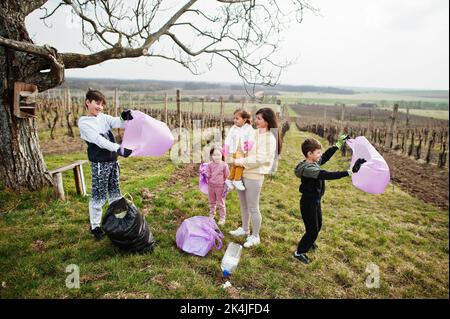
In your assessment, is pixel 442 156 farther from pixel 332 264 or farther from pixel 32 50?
pixel 32 50

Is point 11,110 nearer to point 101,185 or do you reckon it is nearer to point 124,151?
point 101,185

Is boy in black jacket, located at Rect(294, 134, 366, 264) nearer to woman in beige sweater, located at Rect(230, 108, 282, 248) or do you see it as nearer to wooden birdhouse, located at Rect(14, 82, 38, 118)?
woman in beige sweater, located at Rect(230, 108, 282, 248)

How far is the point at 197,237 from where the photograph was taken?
3854mm

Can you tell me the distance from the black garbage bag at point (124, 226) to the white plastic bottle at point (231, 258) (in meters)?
1.07

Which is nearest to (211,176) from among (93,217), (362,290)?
(93,217)

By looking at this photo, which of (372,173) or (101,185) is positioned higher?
(372,173)

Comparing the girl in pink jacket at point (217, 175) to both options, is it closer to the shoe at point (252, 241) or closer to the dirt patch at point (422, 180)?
the shoe at point (252, 241)

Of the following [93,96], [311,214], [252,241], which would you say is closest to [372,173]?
[311,214]

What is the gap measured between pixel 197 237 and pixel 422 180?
10.3m

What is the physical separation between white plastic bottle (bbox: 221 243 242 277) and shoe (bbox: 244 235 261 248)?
0.17 meters

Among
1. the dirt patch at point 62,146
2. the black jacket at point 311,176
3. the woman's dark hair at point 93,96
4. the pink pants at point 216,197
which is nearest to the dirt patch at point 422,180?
the black jacket at point 311,176

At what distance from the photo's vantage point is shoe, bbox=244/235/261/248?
414 cm

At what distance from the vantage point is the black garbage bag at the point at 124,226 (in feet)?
11.1

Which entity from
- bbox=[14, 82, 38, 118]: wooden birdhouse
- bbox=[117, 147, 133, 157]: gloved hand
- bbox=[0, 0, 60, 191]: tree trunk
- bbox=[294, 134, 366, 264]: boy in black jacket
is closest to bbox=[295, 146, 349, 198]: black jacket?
bbox=[294, 134, 366, 264]: boy in black jacket
